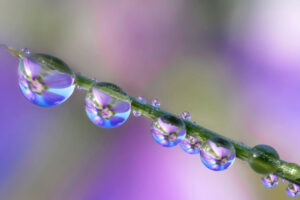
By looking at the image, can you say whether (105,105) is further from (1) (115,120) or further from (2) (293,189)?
(2) (293,189)

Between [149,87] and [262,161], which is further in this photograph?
[149,87]

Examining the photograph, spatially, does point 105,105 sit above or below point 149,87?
above

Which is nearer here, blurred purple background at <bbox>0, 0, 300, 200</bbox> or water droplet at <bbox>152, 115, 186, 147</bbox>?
water droplet at <bbox>152, 115, 186, 147</bbox>

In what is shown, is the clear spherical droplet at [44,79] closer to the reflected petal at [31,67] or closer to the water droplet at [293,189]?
the reflected petal at [31,67]

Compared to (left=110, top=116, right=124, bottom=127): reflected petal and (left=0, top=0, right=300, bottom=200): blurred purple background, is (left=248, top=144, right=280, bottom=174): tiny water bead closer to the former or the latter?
(left=110, top=116, right=124, bottom=127): reflected petal

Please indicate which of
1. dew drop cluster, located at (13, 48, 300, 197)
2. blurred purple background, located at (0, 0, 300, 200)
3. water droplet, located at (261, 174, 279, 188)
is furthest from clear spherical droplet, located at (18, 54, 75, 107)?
blurred purple background, located at (0, 0, 300, 200)

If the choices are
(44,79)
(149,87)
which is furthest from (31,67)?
(149,87)

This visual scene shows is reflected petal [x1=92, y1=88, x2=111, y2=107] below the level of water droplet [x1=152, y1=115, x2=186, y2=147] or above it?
above

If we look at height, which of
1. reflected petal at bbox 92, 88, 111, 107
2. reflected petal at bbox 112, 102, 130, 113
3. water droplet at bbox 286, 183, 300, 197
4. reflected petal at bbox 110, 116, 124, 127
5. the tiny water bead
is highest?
reflected petal at bbox 92, 88, 111, 107
